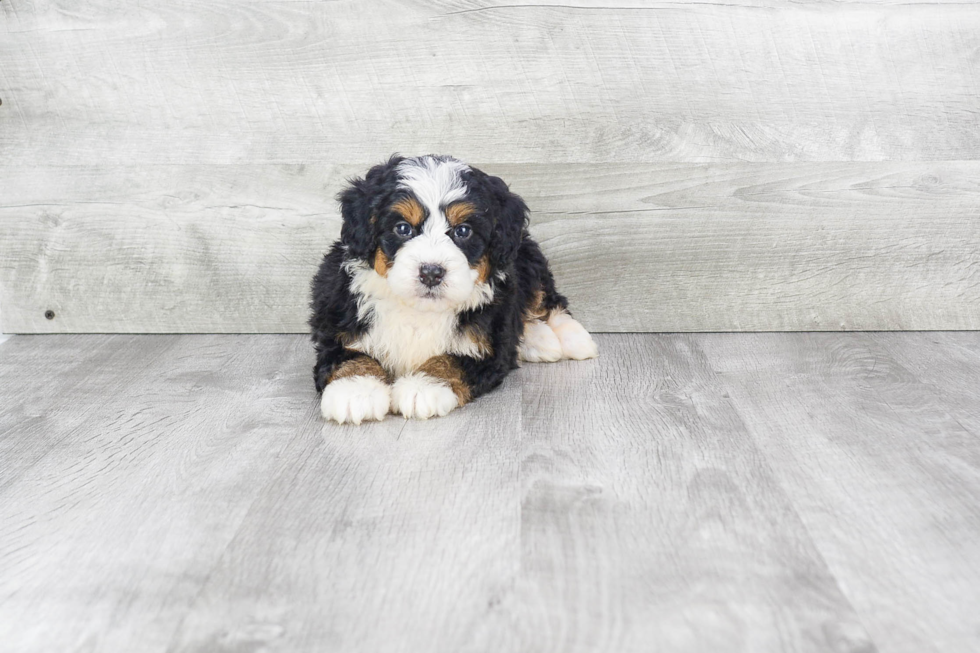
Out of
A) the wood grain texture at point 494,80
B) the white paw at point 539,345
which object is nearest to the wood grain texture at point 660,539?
the white paw at point 539,345

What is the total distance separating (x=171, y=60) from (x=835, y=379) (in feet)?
6.96

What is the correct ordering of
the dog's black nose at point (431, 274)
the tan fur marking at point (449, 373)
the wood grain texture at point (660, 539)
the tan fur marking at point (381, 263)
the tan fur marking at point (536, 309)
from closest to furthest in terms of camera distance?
the wood grain texture at point (660, 539), the dog's black nose at point (431, 274), the tan fur marking at point (381, 263), the tan fur marking at point (449, 373), the tan fur marking at point (536, 309)

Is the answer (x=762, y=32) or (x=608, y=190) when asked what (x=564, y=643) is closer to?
(x=608, y=190)

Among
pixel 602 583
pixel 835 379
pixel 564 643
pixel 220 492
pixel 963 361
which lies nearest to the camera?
pixel 564 643

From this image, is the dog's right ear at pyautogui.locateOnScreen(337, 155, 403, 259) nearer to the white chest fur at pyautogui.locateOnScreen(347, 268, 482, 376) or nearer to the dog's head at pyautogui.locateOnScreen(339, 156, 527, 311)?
the dog's head at pyautogui.locateOnScreen(339, 156, 527, 311)

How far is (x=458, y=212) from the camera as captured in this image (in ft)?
6.82

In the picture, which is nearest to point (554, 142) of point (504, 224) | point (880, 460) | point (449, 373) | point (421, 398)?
point (504, 224)

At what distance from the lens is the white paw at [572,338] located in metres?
2.65

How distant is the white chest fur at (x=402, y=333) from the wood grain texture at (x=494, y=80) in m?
0.71

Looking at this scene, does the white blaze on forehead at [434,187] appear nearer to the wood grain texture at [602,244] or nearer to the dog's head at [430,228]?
the dog's head at [430,228]

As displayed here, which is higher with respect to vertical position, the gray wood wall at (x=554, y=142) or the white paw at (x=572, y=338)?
the gray wood wall at (x=554, y=142)

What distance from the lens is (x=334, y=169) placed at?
9.18 ft

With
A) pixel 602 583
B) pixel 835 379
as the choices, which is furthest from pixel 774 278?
pixel 602 583

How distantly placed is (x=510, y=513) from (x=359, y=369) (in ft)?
2.27
